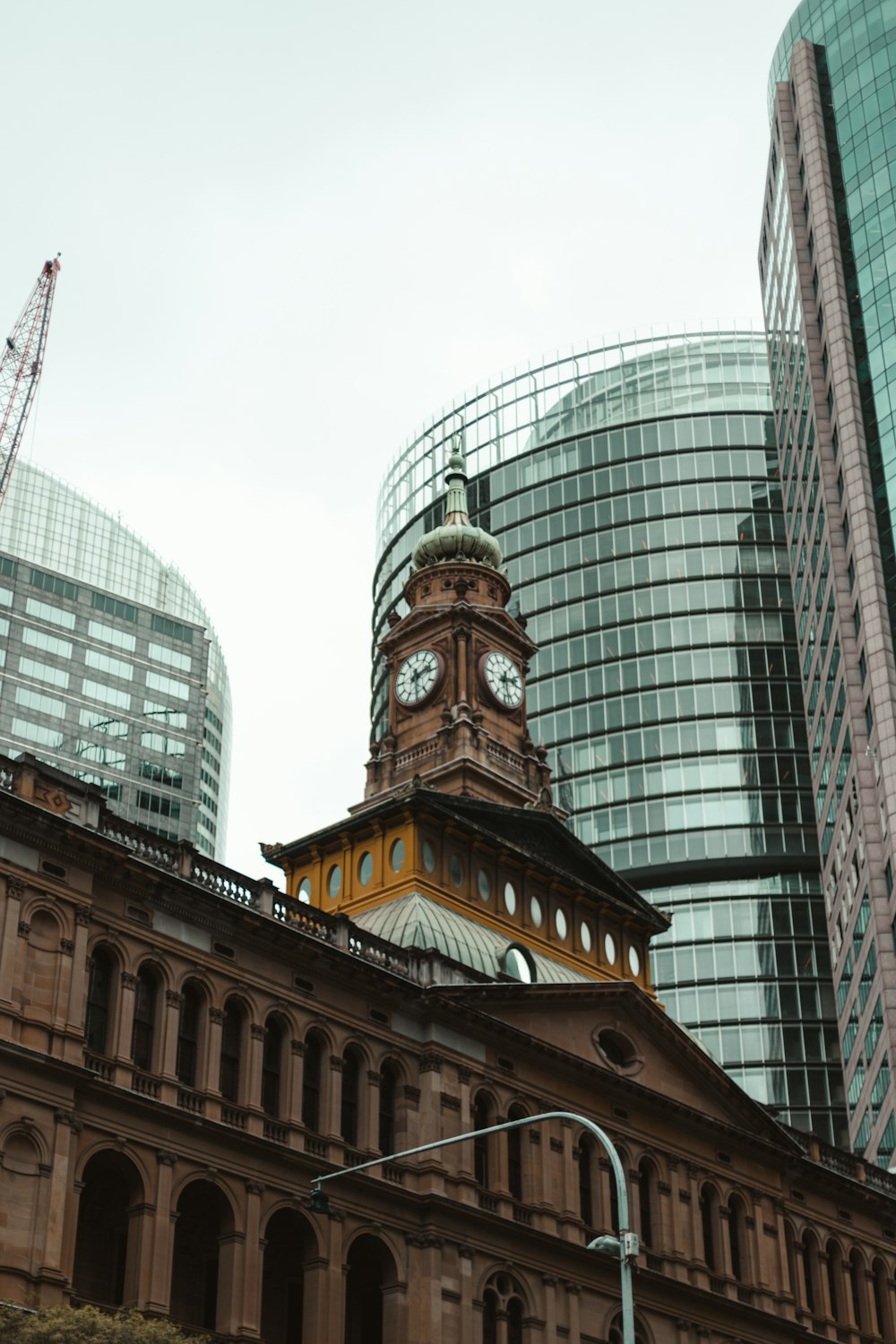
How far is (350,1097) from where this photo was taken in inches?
2154

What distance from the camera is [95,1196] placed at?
1908 inches

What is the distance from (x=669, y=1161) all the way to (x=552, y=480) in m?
84.6

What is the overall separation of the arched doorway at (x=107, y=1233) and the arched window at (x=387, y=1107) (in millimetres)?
8862

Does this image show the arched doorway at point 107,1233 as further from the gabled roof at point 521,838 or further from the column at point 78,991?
the gabled roof at point 521,838

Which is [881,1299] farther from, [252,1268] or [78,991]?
[78,991]

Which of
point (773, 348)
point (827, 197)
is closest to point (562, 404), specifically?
point (773, 348)

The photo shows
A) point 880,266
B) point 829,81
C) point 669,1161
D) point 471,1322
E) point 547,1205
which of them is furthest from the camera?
point 829,81

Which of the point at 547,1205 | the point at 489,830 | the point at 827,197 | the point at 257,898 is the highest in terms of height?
the point at 827,197

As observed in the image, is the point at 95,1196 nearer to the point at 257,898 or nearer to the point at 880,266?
the point at 257,898

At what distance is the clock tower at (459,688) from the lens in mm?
72938

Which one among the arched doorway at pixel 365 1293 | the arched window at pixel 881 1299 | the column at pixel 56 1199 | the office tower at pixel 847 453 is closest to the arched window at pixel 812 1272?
the arched window at pixel 881 1299

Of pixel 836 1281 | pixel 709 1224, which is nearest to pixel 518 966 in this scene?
pixel 709 1224

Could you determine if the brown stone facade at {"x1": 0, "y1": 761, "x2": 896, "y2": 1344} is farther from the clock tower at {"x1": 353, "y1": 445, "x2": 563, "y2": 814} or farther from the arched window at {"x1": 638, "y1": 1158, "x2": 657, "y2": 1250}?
the clock tower at {"x1": 353, "y1": 445, "x2": 563, "y2": 814}

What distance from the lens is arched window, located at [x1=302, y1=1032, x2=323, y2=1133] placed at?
5309 cm
